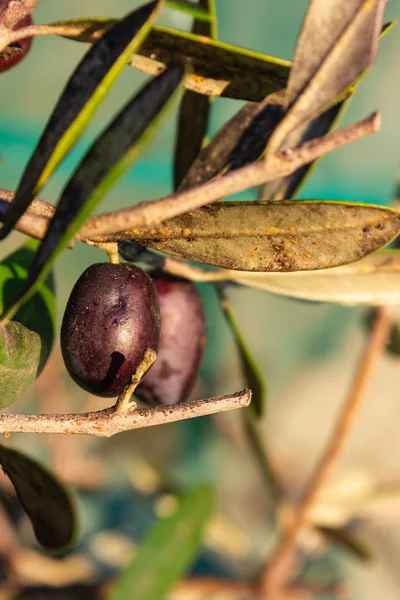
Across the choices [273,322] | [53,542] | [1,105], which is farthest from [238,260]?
[273,322]

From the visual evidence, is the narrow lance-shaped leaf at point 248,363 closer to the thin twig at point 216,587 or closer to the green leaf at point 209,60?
the green leaf at point 209,60

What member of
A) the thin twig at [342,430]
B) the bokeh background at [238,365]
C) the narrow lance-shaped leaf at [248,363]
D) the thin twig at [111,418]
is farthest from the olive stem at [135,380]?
the bokeh background at [238,365]

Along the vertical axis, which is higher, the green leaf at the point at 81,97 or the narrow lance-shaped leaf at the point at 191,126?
the narrow lance-shaped leaf at the point at 191,126

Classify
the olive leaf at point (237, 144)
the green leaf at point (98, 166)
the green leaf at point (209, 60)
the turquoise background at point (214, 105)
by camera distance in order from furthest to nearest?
the turquoise background at point (214, 105) → the olive leaf at point (237, 144) → the green leaf at point (209, 60) → the green leaf at point (98, 166)

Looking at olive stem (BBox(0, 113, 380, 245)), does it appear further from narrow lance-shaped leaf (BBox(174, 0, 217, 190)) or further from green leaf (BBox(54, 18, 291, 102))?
narrow lance-shaped leaf (BBox(174, 0, 217, 190))

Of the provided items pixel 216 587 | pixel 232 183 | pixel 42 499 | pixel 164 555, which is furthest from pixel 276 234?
pixel 216 587

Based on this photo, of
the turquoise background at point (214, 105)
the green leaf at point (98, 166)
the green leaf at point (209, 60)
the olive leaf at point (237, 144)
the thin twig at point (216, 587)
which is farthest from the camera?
the turquoise background at point (214, 105)

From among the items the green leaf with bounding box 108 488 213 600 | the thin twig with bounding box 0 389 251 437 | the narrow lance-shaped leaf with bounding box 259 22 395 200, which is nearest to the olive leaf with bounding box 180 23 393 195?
the narrow lance-shaped leaf with bounding box 259 22 395 200
